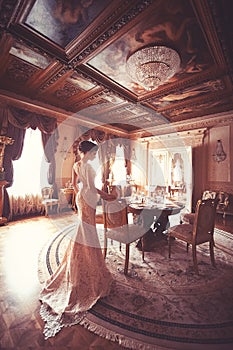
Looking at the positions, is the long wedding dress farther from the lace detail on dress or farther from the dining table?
the dining table

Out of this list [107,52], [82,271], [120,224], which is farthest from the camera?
[107,52]

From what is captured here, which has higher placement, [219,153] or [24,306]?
[219,153]

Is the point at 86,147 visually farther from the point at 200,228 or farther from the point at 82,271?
the point at 200,228

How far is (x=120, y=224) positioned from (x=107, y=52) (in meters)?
3.03

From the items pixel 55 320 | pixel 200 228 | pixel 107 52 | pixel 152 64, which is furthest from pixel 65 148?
pixel 55 320

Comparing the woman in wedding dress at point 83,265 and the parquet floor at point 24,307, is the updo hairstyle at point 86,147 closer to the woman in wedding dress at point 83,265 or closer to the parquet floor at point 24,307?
the woman in wedding dress at point 83,265

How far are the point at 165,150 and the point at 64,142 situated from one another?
434 cm

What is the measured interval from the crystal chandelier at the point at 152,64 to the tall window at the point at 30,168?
3750 millimetres

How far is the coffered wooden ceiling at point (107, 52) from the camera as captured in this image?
2441mm

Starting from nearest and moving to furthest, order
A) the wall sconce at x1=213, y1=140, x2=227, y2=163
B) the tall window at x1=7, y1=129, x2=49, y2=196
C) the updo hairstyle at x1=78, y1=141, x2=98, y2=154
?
the updo hairstyle at x1=78, y1=141, x2=98, y2=154 < the tall window at x1=7, y1=129, x2=49, y2=196 < the wall sconce at x1=213, y1=140, x2=227, y2=163

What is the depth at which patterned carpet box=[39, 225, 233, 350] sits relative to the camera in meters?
1.63

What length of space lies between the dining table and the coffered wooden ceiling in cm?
280

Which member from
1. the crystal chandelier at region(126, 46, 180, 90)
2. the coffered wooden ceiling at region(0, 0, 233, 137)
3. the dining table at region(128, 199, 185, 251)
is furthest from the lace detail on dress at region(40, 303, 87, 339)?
the crystal chandelier at region(126, 46, 180, 90)

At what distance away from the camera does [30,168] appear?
5.85 m
